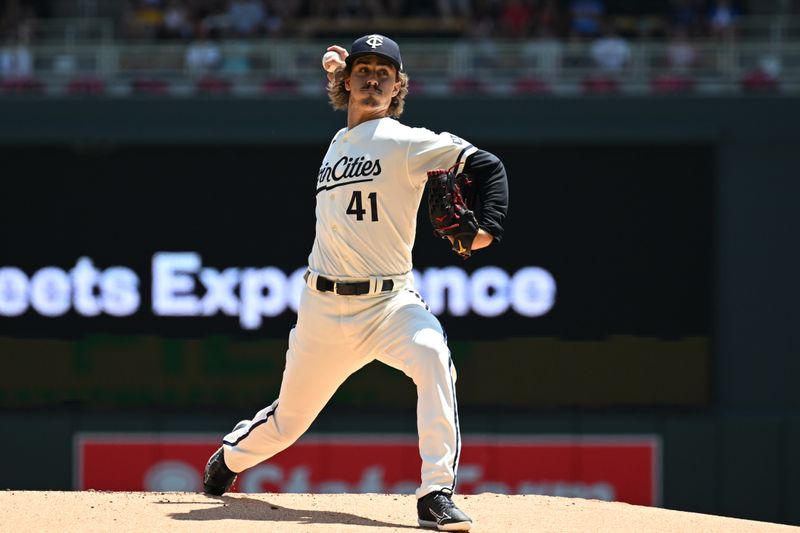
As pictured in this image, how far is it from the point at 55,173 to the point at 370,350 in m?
6.32

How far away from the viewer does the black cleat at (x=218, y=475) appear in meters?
6.06

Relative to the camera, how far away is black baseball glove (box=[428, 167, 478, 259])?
5383 millimetres

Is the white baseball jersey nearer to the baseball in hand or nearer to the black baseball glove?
the black baseball glove

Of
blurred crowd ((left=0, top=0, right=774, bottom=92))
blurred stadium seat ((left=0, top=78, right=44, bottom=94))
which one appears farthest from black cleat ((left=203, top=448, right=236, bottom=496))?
blurred crowd ((left=0, top=0, right=774, bottom=92))

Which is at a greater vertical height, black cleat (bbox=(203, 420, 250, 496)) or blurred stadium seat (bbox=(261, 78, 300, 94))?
blurred stadium seat (bbox=(261, 78, 300, 94))

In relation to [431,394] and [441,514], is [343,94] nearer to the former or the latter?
[431,394]

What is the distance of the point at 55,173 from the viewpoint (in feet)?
36.6

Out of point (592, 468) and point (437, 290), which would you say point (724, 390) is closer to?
point (592, 468)

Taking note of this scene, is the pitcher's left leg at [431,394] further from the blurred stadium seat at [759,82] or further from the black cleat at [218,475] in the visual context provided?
the blurred stadium seat at [759,82]

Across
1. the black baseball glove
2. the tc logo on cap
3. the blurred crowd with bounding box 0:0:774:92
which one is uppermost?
the blurred crowd with bounding box 0:0:774:92

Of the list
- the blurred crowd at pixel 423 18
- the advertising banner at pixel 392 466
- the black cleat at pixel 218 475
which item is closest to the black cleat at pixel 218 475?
the black cleat at pixel 218 475

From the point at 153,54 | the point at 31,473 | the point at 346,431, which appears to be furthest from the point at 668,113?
the point at 31,473

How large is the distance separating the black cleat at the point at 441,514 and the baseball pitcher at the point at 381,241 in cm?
2

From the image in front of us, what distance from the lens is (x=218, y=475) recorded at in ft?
20.0
